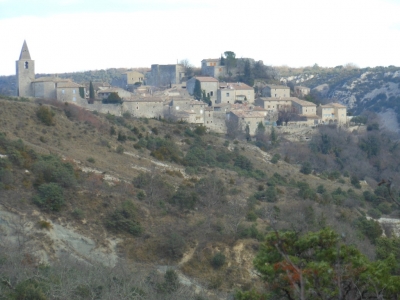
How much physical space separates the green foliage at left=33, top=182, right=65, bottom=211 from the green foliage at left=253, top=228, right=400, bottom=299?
11952 millimetres

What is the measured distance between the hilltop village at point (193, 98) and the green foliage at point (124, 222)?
712 inches

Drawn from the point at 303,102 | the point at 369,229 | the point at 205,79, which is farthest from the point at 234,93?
the point at 369,229

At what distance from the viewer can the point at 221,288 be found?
21.7 metres

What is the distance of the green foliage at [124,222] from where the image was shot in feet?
79.8

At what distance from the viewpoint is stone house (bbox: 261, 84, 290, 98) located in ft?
185

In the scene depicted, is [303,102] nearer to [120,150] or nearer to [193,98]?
[193,98]

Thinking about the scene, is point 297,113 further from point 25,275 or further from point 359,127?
point 25,275

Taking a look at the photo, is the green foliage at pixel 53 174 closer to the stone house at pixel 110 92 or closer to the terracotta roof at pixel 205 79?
the stone house at pixel 110 92

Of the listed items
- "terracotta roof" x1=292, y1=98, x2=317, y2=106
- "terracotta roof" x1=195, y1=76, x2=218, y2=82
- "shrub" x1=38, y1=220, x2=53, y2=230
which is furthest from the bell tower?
"shrub" x1=38, y1=220, x2=53, y2=230

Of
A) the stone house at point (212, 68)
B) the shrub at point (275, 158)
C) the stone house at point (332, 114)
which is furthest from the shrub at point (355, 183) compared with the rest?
the stone house at point (212, 68)

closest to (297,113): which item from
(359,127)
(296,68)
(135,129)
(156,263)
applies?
(359,127)

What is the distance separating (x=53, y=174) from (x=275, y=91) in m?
32.8

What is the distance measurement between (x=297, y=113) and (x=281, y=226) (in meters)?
29.4

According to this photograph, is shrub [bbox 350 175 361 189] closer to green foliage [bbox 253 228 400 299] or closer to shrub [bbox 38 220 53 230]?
shrub [bbox 38 220 53 230]
